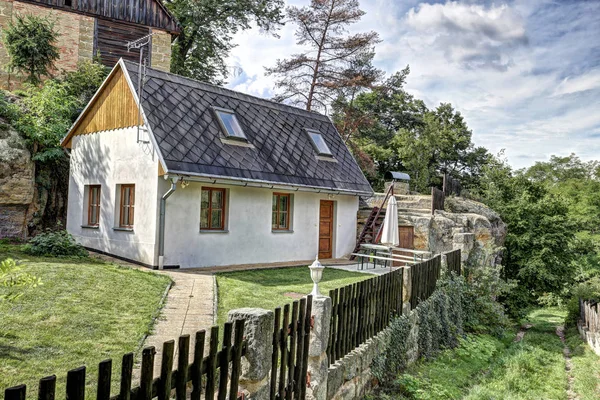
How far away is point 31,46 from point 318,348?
1749 cm

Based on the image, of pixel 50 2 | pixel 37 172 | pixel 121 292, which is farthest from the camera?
pixel 50 2

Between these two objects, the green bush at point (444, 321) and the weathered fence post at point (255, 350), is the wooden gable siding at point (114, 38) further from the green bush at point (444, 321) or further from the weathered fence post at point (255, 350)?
the weathered fence post at point (255, 350)

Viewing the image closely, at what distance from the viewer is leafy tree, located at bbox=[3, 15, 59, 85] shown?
52.8ft

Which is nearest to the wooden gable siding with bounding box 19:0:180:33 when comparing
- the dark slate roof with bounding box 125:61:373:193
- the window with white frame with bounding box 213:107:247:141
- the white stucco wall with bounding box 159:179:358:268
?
the dark slate roof with bounding box 125:61:373:193

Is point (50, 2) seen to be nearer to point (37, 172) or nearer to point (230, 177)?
point (37, 172)

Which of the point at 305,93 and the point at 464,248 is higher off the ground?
the point at 305,93

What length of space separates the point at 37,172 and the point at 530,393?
582 inches

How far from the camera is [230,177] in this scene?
10938mm

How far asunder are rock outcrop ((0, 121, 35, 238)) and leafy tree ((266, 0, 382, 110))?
571 inches

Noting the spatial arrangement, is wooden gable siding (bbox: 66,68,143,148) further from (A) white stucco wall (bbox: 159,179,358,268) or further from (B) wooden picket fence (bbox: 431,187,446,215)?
(B) wooden picket fence (bbox: 431,187,446,215)

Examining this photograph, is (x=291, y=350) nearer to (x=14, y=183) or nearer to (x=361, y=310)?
(x=361, y=310)

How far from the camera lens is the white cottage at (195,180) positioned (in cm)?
1044

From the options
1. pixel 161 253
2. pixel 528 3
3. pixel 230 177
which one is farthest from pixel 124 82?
pixel 528 3

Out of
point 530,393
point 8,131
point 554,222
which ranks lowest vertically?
point 530,393
